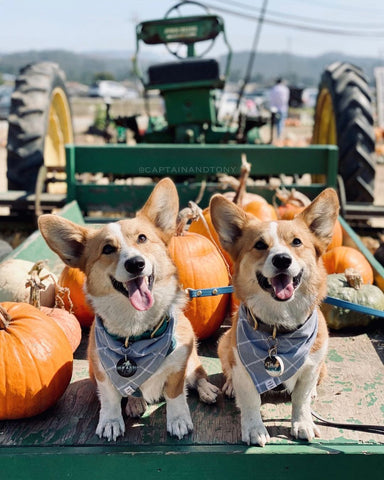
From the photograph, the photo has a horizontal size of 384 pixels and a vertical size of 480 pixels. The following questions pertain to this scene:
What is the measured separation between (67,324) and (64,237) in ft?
2.65

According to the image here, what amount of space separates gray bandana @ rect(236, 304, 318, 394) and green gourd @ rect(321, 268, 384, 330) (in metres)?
1.01

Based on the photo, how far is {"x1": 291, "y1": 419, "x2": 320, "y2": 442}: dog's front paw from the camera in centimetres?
232

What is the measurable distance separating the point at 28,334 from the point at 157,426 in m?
0.71

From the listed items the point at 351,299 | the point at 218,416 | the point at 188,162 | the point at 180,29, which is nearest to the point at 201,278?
the point at 351,299

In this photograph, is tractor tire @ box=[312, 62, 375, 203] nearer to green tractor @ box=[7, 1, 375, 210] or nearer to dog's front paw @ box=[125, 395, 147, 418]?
green tractor @ box=[7, 1, 375, 210]

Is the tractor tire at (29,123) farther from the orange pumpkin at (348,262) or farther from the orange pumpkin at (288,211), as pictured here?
the orange pumpkin at (348,262)

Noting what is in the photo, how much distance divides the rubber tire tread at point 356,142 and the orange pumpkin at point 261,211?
1.68 meters

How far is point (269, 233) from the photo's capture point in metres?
2.38

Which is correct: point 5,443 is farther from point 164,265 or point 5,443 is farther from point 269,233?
point 269,233

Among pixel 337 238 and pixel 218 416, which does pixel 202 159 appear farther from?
pixel 218 416

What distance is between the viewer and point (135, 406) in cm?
259

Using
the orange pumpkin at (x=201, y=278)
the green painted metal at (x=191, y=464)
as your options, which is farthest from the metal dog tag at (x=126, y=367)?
the orange pumpkin at (x=201, y=278)

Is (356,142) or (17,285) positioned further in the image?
(356,142)

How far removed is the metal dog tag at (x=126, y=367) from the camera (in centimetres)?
237
